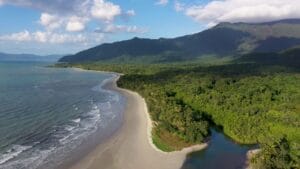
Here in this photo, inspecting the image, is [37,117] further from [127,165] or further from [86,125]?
[127,165]

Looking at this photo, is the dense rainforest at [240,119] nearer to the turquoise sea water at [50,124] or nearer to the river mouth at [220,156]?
the river mouth at [220,156]

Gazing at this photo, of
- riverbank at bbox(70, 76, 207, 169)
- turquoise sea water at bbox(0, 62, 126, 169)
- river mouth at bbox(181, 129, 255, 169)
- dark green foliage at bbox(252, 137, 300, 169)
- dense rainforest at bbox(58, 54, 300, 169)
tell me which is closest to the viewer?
dark green foliage at bbox(252, 137, 300, 169)

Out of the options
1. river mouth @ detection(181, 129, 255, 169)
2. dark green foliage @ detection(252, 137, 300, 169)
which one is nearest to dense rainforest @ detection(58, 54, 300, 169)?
dark green foliage @ detection(252, 137, 300, 169)

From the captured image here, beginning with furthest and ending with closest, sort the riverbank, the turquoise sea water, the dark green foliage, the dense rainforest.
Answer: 1. the turquoise sea water
2. the riverbank
3. the dense rainforest
4. the dark green foliage

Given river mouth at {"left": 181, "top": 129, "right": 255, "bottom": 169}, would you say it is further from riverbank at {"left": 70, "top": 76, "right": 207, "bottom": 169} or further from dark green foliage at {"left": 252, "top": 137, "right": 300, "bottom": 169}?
dark green foliage at {"left": 252, "top": 137, "right": 300, "bottom": 169}

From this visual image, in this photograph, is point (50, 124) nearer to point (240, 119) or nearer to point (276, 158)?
point (240, 119)

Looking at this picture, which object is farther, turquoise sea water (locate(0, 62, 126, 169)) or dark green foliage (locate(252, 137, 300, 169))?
turquoise sea water (locate(0, 62, 126, 169))

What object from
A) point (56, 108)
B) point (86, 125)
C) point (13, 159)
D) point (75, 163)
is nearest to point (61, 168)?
point (75, 163)

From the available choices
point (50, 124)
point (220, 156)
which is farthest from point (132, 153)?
point (50, 124)
